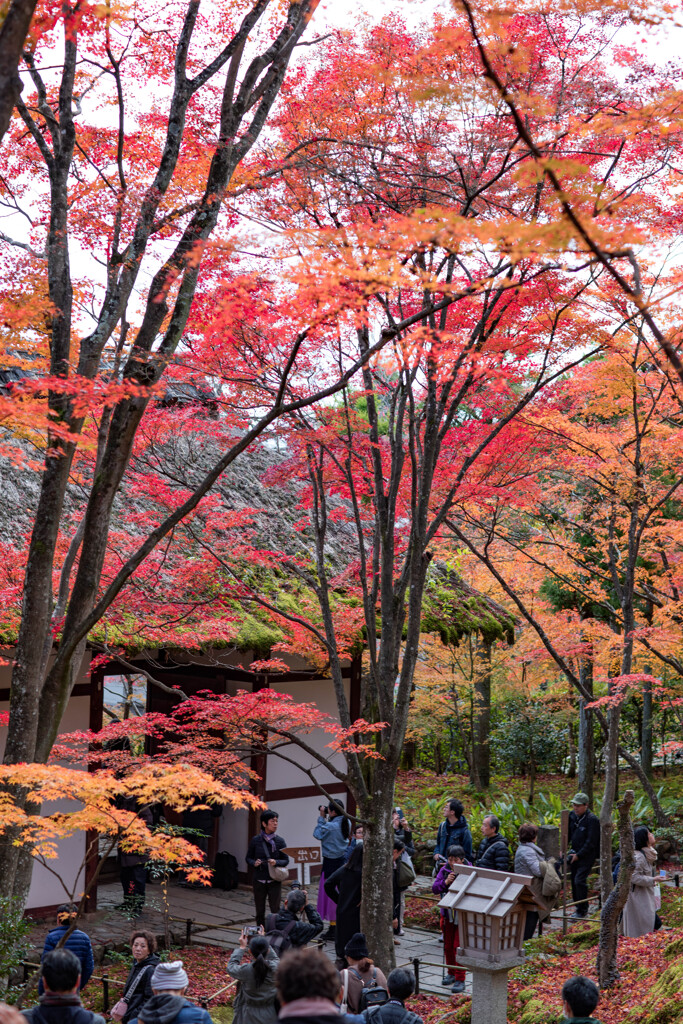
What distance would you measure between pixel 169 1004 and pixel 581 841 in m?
6.54

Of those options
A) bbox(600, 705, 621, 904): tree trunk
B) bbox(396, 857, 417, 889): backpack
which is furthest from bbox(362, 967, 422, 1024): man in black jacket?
bbox(396, 857, 417, 889): backpack

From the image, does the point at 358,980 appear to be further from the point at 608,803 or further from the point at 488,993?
the point at 608,803

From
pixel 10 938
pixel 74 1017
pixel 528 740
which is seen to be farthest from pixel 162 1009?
pixel 528 740

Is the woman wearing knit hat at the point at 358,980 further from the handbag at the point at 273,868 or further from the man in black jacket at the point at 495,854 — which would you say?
the handbag at the point at 273,868

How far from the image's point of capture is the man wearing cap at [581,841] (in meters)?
9.71

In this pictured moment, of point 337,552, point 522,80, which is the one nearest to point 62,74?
point 522,80

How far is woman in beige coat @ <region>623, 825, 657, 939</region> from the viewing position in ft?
26.7

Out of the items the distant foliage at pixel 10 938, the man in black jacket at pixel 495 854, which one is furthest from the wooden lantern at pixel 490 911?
the distant foliage at pixel 10 938

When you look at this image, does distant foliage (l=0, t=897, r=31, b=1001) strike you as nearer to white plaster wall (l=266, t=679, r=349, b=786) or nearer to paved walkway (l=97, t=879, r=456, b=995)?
paved walkway (l=97, t=879, r=456, b=995)

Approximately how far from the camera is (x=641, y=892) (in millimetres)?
8328

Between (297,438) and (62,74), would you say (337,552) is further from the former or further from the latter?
(62,74)

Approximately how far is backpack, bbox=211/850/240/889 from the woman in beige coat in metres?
5.08

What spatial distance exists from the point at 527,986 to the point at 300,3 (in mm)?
8083

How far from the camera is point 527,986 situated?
7.67 meters
